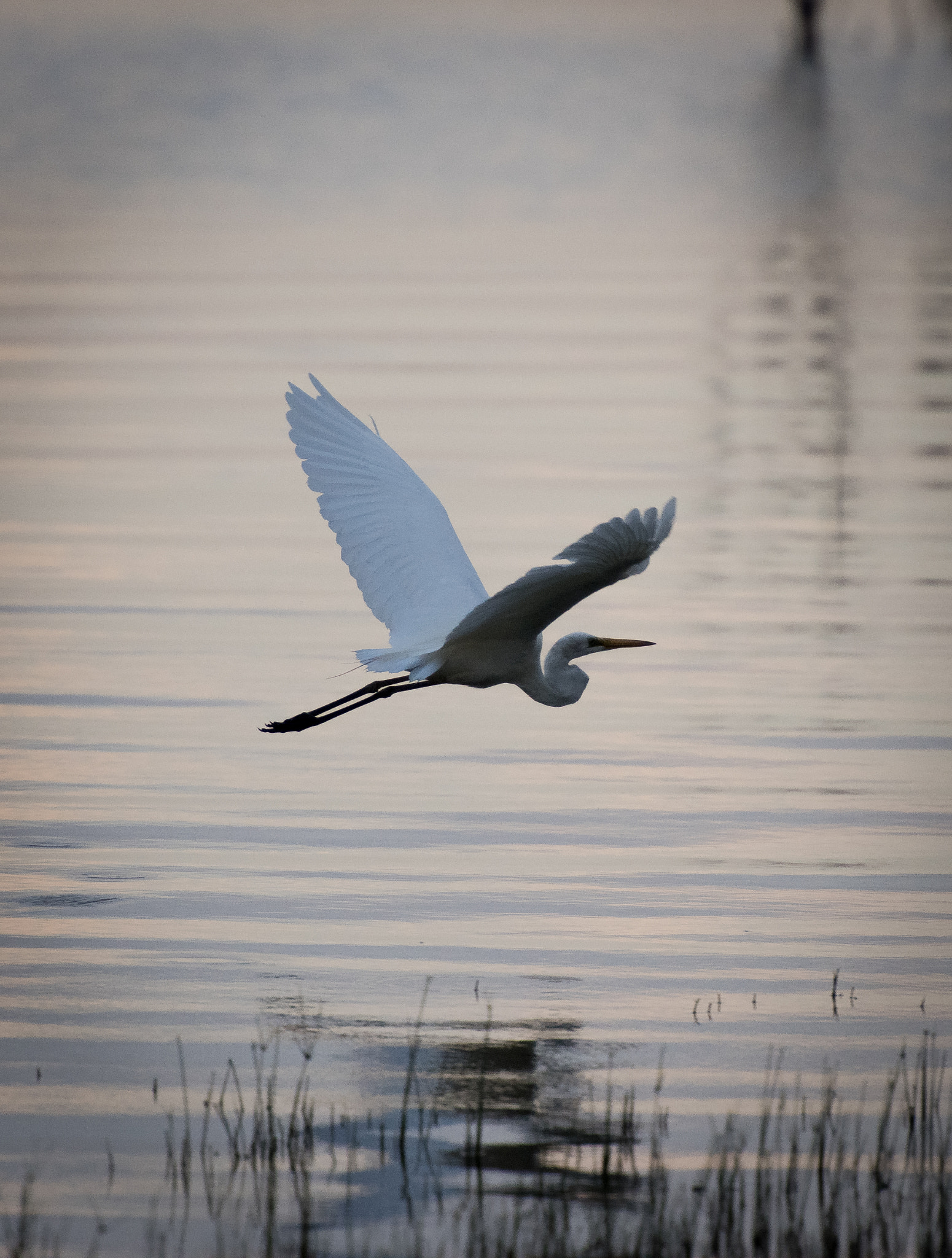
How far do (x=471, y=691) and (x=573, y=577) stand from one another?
16.5ft

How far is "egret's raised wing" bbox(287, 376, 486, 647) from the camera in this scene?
916 centimetres

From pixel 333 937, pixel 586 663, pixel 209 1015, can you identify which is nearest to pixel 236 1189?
pixel 209 1015

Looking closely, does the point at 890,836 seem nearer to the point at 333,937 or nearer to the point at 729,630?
the point at 333,937

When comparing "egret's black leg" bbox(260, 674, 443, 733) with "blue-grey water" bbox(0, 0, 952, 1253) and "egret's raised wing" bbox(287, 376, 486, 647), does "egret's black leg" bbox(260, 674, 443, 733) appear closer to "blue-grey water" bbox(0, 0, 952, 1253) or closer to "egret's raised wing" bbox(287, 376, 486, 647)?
"egret's raised wing" bbox(287, 376, 486, 647)

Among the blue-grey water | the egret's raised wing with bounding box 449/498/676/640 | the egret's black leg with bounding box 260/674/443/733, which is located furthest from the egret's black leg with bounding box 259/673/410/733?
A: the egret's raised wing with bounding box 449/498/676/640

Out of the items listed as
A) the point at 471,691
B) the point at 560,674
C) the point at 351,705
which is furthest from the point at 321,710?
the point at 471,691

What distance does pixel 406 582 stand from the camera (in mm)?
9188

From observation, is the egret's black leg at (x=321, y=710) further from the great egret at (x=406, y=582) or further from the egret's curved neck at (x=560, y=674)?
the egret's curved neck at (x=560, y=674)

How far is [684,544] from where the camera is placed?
15414 millimetres

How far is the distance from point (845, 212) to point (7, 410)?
888 inches

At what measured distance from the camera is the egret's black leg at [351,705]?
9234mm

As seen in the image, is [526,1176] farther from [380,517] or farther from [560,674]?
[380,517]

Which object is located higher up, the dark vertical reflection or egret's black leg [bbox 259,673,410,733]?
the dark vertical reflection

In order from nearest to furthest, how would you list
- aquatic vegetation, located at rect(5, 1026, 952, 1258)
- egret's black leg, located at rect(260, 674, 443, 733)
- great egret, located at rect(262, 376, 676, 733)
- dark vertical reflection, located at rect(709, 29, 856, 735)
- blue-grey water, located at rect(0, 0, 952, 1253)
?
aquatic vegetation, located at rect(5, 1026, 952, 1258)
blue-grey water, located at rect(0, 0, 952, 1253)
great egret, located at rect(262, 376, 676, 733)
egret's black leg, located at rect(260, 674, 443, 733)
dark vertical reflection, located at rect(709, 29, 856, 735)
